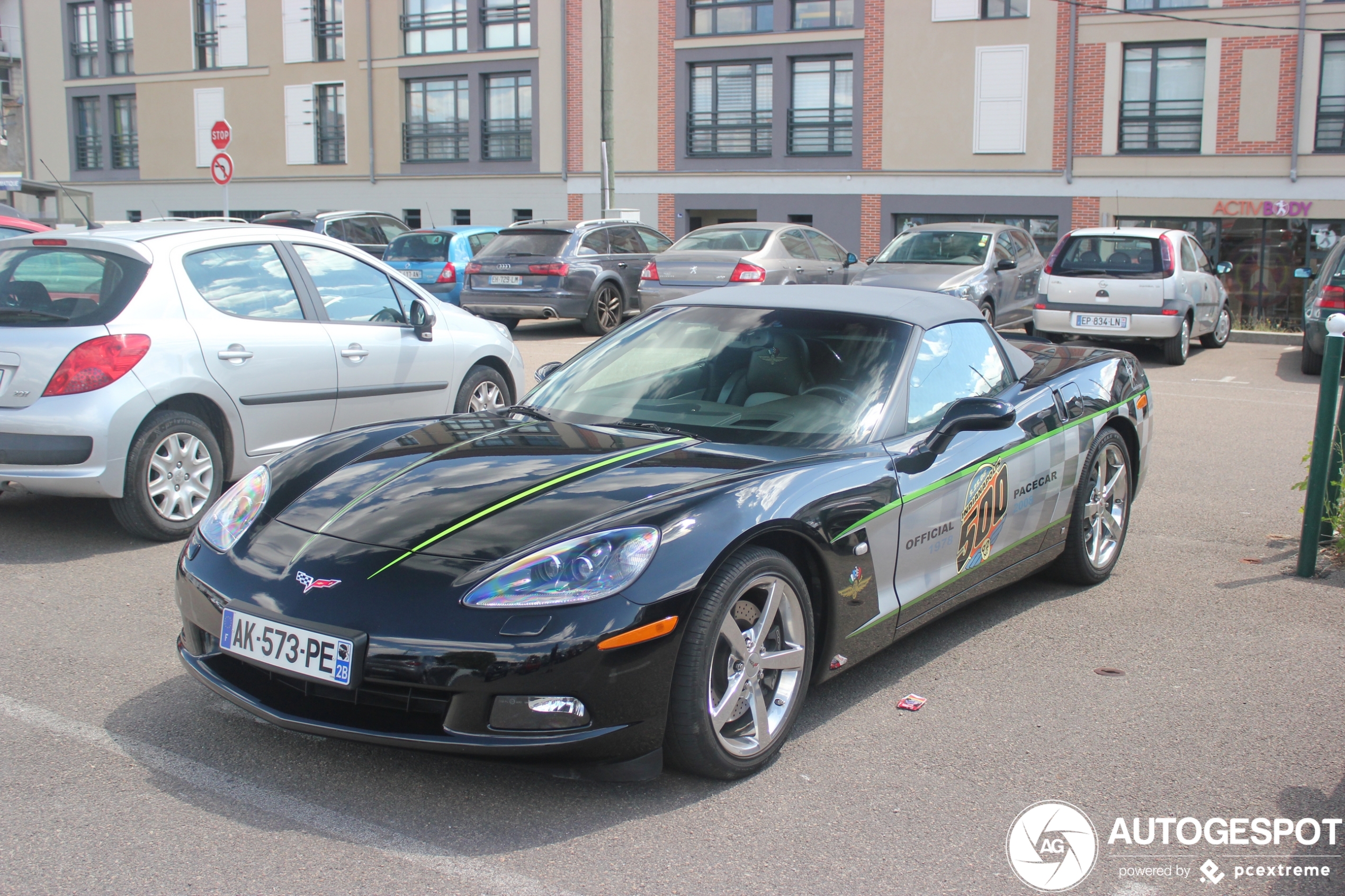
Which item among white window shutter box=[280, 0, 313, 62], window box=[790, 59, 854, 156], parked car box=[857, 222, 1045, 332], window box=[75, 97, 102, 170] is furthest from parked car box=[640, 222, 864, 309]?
window box=[75, 97, 102, 170]

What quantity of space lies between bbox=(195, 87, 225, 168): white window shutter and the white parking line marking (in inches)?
1475

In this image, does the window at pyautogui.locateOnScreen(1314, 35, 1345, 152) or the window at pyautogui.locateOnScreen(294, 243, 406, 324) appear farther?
the window at pyautogui.locateOnScreen(1314, 35, 1345, 152)

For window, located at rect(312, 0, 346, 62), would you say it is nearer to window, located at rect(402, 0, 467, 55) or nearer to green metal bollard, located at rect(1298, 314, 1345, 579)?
window, located at rect(402, 0, 467, 55)

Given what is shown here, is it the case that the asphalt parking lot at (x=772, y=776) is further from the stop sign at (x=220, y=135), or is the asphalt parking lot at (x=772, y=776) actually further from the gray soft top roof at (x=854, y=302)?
the stop sign at (x=220, y=135)

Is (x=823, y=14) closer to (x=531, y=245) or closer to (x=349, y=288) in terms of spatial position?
(x=531, y=245)

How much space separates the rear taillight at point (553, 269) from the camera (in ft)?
53.5

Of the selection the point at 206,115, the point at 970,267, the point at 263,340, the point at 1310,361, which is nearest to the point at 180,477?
the point at 263,340

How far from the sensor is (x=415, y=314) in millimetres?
7262

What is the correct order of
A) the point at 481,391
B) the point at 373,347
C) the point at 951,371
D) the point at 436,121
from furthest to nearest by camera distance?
the point at 436,121, the point at 481,391, the point at 373,347, the point at 951,371

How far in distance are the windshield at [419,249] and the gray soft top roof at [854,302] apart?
45.3 ft

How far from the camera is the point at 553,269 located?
53.6 feet

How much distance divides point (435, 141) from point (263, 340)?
100ft

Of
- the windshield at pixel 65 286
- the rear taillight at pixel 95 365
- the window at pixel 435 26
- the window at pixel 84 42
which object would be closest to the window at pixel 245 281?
the windshield at pixel 65 286

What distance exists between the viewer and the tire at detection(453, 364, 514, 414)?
7.81 meters
